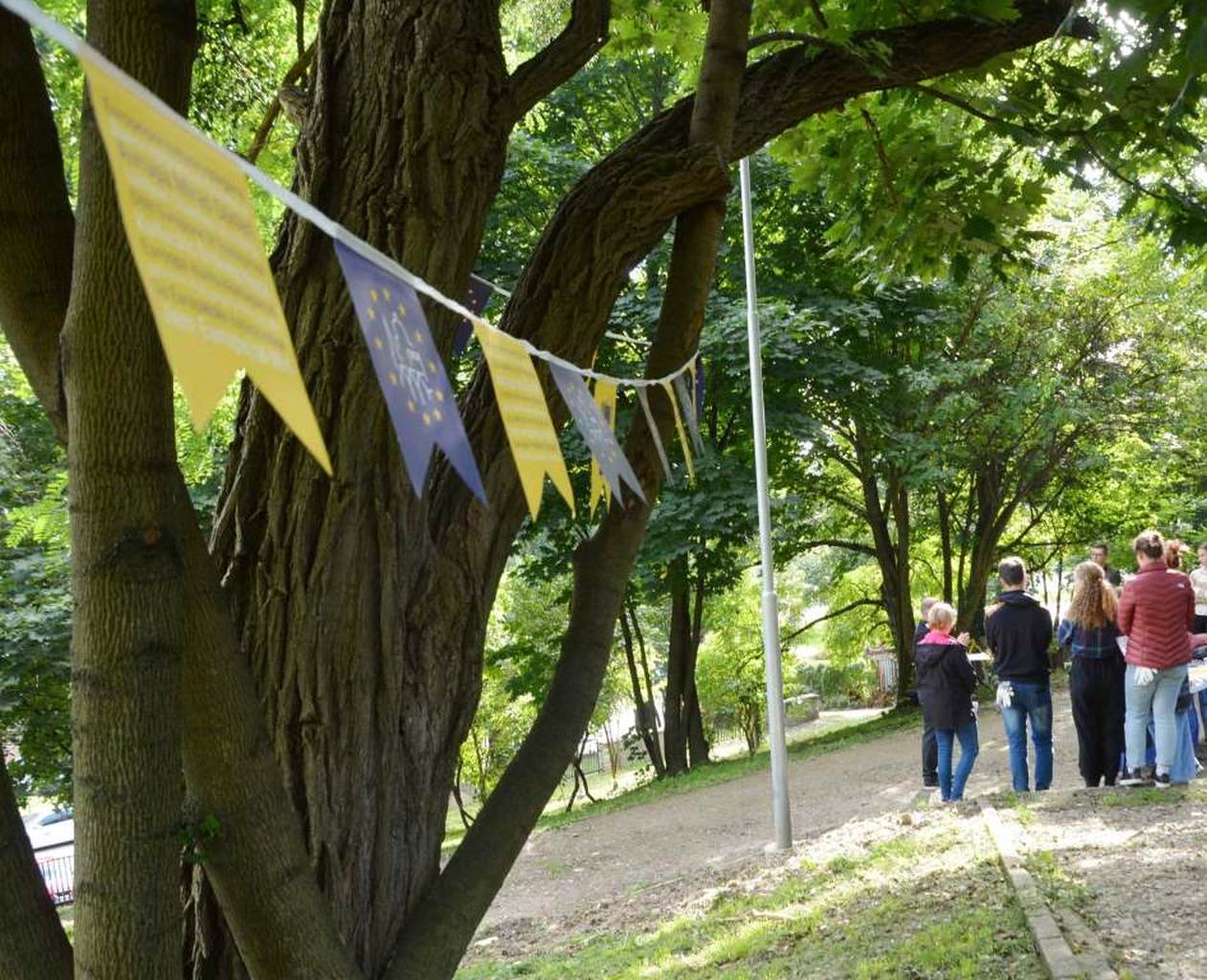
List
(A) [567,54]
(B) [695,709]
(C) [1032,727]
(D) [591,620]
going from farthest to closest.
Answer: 1. (B) [695,709]
2. (C) [1032,727]
3. (A) [567,54]
4. (D) [591,620]

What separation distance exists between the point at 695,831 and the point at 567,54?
999cm

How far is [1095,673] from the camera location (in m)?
7.71

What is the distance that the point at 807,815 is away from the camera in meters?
11.7

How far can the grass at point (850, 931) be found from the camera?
466 centimetres

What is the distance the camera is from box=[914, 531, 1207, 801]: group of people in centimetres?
726

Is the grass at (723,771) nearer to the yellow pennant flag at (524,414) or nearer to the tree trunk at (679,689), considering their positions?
the tree trunk at (679,689)

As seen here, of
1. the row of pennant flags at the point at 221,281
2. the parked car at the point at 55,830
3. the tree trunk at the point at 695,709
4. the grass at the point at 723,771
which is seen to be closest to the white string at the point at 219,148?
the row of pennant flags at the point at 221,281

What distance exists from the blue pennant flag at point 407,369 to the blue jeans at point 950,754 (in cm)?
686

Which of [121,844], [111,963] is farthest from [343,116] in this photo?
[111,963]

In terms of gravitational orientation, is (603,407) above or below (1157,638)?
above

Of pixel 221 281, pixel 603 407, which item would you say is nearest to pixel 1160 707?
pixel 603 407

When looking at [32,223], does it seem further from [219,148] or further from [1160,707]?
[1160,707]

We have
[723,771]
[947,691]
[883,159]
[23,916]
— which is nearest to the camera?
[23,916]

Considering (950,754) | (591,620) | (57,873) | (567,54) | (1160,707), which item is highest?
(567,54)
